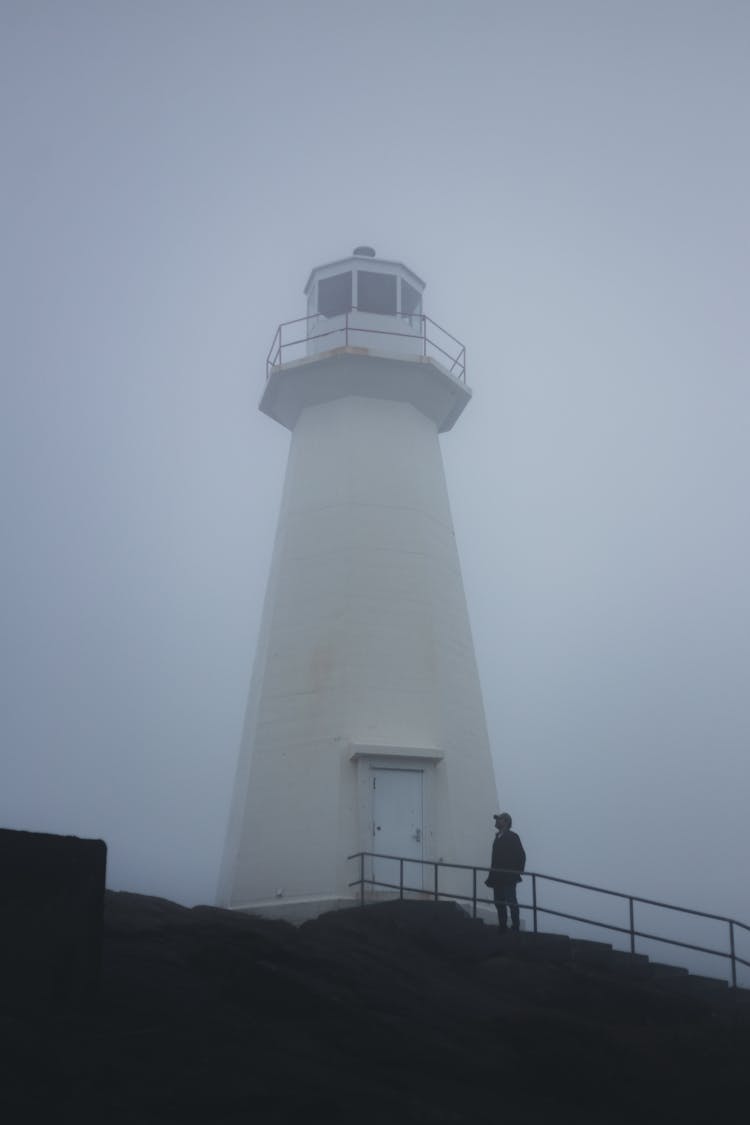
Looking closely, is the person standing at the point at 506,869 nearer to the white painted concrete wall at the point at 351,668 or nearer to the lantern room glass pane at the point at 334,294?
the white painted concrete wall at the point at 351,668

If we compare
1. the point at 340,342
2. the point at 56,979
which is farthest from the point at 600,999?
the point at 340,342

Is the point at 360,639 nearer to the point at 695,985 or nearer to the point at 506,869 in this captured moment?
the point at 506,869

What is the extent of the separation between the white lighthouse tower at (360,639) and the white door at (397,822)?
0.02 meters

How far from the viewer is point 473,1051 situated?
10.6 m

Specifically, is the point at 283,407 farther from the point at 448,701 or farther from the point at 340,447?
the point at 448,701

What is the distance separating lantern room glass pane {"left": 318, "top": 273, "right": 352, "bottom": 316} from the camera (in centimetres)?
2328

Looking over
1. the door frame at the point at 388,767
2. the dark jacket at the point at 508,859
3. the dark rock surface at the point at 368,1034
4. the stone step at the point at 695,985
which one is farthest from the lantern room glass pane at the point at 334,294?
the stone step at the point at 695,985

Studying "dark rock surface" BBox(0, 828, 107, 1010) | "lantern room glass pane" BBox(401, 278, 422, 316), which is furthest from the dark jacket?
"lantern room glass pane" BBox(401, 278, 422, 316)

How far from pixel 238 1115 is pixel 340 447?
14.6m

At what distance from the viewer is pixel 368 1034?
34.8 feet

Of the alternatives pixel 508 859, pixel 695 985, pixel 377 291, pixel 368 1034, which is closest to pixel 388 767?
pixel 508 859

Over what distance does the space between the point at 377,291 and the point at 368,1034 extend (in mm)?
15645

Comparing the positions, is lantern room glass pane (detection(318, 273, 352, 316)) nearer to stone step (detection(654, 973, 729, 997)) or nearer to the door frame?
the door frame

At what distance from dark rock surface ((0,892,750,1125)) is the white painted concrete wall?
272 cm
